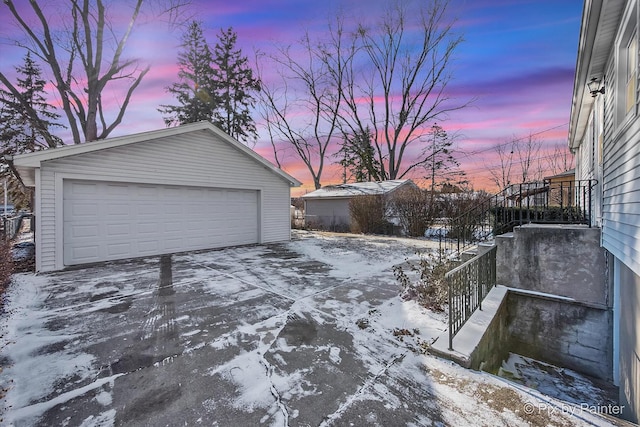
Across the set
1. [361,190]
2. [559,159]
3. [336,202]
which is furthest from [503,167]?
[336,202]

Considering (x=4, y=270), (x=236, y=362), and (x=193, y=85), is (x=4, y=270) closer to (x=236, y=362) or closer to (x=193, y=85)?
(x=236, y=362)

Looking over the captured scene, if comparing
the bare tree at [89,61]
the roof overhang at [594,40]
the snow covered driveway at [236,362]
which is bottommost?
the snow covered driveway at [236,362]

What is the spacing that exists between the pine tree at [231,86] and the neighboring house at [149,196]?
44.7 feet

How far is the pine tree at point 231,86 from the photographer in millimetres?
22188

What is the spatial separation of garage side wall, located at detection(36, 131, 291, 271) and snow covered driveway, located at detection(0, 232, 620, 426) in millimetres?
1863

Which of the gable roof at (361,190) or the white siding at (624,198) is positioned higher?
the gable roof at (361,190)

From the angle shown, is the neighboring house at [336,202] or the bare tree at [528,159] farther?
the bare tree at [528,159]

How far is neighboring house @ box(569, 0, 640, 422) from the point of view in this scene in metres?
2.96

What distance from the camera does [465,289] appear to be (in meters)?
3.70

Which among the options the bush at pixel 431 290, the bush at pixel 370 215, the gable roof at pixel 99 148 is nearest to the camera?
the bush at pixel 431 290

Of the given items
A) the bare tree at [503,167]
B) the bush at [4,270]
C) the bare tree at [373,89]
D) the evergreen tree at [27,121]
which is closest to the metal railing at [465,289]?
the bush at [4,270]

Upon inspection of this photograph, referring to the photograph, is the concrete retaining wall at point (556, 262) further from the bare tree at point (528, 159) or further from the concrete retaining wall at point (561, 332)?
the bare tree at point (528, 159)

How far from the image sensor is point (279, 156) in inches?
1083

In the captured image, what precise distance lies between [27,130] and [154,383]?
80.5 ft
